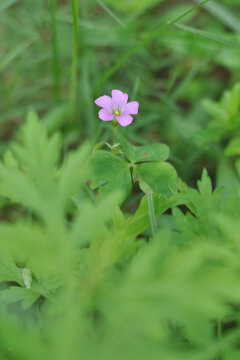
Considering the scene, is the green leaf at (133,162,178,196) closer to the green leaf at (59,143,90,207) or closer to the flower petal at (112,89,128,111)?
the flower petal at (112,89,128,111)

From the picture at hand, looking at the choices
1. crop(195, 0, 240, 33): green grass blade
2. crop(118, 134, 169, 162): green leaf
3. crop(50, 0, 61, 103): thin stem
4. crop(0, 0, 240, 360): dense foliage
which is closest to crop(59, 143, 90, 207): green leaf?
crop(0, 0, 240, 360): dense foliage

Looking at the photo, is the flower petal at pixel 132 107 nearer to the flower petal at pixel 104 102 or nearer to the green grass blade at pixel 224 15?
the flower petal at pixel 104 102

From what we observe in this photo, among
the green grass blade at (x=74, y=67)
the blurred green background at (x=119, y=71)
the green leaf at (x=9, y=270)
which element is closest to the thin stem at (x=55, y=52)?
the blurred green background at (x=119, y=71)

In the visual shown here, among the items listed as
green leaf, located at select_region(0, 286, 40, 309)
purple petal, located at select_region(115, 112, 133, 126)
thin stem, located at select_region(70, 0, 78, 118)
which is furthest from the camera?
thin stem, located at select_region(70, 0, 78, 118)

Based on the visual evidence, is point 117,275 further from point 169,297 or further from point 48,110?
point 48,110

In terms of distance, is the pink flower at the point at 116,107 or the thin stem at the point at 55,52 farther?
the thin stem at the point at 55,52

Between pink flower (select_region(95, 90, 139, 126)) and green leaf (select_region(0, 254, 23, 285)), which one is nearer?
green leaf (select_region(0, 254, 23, 285))

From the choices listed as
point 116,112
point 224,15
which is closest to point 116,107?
point 116,112
